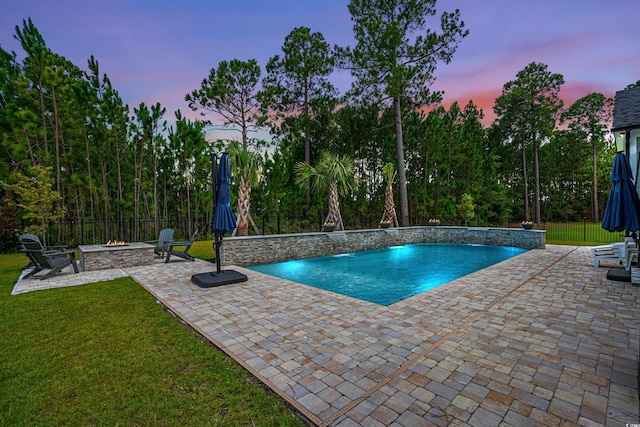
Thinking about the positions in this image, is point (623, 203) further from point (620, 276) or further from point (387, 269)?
point (387, 269)

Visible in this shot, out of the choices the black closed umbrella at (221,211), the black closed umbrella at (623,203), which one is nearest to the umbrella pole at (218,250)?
the black closed umbrella at (221,211)

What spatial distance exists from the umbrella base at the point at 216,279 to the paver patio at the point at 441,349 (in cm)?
25

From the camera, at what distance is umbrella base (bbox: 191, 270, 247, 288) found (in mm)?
5305

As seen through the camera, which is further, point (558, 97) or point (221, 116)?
point (558, 97)

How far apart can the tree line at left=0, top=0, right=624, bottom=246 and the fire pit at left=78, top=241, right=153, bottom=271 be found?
350cm

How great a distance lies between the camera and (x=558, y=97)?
21000 mm

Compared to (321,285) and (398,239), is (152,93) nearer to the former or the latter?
(321,285)

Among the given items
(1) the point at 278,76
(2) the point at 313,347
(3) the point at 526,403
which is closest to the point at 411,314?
(2) the point at 313,347

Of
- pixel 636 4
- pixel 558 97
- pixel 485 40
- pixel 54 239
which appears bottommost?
pixel 54 239

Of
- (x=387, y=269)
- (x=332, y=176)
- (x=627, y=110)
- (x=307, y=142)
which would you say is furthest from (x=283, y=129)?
(x=627, y=110)

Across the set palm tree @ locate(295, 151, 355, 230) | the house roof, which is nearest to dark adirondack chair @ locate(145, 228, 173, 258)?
palm tree @ locate(295, 151, 355, 230)

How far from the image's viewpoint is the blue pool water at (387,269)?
6.20m

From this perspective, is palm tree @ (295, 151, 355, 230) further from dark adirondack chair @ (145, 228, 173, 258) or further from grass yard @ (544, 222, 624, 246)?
grass yard @ (544, 222, 624, 246)

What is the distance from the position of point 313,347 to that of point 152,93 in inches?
584
